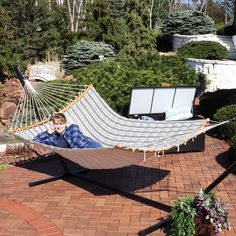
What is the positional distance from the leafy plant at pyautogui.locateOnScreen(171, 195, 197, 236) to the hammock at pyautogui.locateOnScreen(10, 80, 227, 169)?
1.89 feet

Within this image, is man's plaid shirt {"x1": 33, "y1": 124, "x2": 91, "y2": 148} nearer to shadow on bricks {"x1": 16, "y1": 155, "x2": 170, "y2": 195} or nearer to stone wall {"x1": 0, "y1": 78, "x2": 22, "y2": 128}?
shadow on bricks {"x1": 16, "y1": 155, "x2": 170, "y2": 195}

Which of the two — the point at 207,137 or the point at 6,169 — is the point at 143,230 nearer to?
the point at 6,169

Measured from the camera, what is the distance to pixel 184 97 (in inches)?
274

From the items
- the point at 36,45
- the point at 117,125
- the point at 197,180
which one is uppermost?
the point at 117,125

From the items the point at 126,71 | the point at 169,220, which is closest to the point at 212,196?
the point at 169,220

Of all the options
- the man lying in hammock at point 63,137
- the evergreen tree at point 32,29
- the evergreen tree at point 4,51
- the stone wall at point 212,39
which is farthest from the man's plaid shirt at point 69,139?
the stone wall at point 212,39

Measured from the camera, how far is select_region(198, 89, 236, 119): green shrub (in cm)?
802

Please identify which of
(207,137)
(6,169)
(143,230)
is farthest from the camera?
(207,137)

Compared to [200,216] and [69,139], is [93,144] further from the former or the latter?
[200,216]

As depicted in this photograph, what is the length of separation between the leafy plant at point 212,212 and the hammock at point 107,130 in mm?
629

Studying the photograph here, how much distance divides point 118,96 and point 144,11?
761 cm

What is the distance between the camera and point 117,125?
5648 mm

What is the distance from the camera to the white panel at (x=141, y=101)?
6680 mm

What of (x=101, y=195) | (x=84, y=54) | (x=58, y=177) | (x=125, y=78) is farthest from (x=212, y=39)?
(x=101, y=195)
